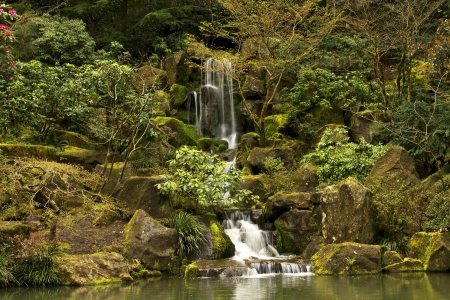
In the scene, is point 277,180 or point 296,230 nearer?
point 296,230

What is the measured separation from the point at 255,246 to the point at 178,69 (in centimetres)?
1371

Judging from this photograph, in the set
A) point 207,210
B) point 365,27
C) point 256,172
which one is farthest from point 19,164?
point 365,27

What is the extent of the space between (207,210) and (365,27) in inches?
453

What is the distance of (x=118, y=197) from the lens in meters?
16.5

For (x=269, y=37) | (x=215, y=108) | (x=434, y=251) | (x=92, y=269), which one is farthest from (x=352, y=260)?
(x=215, y=108)

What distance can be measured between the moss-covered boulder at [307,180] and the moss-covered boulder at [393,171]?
2211 millimetres

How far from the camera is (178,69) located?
28438 mm

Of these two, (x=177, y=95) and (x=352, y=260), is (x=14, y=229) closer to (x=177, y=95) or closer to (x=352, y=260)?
(x=352, y=260)

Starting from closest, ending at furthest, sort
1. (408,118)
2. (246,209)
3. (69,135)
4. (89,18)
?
(246,209)
(408,118)
(69,135)
(89,18)

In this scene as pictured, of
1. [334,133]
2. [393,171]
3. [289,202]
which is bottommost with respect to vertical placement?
[289,202]

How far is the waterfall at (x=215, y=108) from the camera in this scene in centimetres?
2778

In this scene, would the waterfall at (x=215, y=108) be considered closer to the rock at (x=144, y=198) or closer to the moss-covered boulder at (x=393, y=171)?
the moss-covered boulder at (x=393, y=171)

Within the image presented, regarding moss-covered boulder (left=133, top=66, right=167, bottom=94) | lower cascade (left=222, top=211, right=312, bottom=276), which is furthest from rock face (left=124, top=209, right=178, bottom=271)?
moss-covered boulder (left=133, top=66, right=167, bottom=94)

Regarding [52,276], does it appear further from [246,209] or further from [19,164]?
[246,209]
